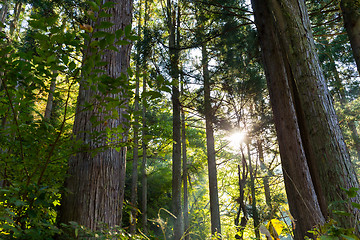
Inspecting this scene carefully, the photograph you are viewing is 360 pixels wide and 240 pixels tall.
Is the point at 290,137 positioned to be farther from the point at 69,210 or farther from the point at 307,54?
the point at 69,210

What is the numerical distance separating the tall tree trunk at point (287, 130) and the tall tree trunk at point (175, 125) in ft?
9.41

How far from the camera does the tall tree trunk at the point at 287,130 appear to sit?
233cm

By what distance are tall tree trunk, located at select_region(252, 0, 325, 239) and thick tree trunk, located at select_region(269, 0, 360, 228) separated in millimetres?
94

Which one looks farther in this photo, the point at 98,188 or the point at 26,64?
the point at 98,188

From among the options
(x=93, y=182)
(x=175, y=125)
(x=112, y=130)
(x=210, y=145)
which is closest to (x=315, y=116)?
(x=112, y=130)

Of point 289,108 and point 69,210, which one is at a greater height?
point 289,108

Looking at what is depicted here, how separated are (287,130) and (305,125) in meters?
0.22

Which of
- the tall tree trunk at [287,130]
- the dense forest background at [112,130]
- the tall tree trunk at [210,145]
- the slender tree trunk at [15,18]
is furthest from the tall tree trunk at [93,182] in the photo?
the slender tree trunk at [15,18]

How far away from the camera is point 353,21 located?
2453 millimetres

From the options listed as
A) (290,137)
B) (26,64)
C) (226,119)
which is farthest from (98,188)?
(226,119)

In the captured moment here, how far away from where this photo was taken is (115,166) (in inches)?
75.6

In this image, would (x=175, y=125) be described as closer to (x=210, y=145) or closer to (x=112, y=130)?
(x=210, y=145)

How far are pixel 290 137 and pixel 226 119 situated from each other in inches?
218

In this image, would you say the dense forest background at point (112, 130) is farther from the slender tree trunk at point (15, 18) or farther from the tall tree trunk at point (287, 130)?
the slender tree trunk at point (15, 18)
